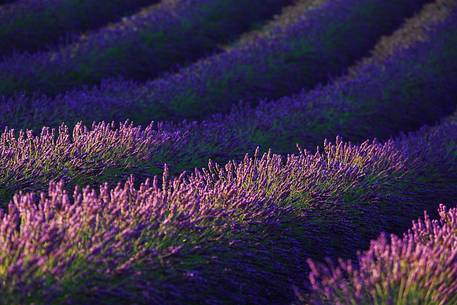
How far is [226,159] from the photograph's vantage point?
5324mm

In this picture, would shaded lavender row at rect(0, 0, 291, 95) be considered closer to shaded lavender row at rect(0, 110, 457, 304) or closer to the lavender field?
the lavender field

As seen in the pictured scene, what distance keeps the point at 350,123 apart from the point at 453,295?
3.78 meters

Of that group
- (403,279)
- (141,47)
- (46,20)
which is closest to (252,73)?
(141,47)

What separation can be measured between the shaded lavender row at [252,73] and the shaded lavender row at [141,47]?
0.12 meters

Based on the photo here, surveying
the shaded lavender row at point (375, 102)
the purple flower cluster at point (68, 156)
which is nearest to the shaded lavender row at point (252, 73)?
the shaded lavender row at point (375, 102)

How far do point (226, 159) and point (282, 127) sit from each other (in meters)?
0.94

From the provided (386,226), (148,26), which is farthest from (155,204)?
(148,26)

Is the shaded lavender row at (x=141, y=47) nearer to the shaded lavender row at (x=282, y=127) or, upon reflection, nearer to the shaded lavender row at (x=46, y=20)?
the shaded lavender row at (x=46, y=20)

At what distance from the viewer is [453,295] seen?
3.00m

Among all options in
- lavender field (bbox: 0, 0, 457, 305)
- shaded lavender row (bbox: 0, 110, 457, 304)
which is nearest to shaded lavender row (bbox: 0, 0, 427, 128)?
lavender field (bbox: 0, 0, 457, 305)

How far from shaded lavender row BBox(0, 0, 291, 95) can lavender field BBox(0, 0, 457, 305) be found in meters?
0.03

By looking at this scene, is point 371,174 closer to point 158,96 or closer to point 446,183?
point 446,183

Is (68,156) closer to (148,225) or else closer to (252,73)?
(148,225)

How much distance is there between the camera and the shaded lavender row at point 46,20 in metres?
9.10
